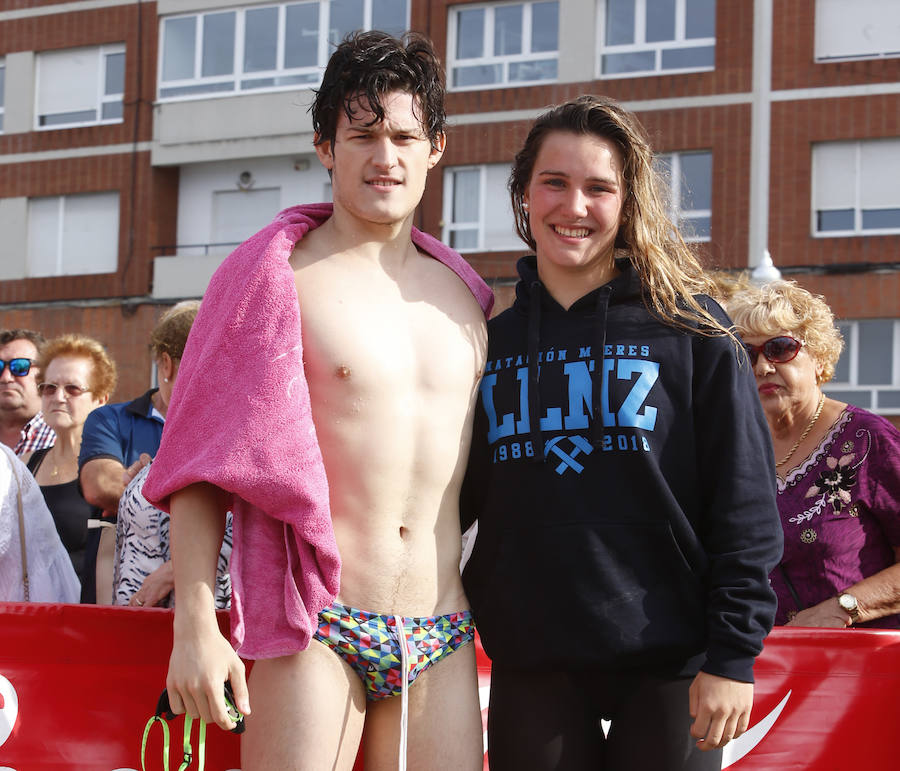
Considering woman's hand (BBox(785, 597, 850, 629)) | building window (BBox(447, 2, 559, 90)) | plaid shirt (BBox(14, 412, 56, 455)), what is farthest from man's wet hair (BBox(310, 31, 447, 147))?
building window (BBox(447, 2, 559, 90))

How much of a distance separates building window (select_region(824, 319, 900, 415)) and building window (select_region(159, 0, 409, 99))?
36.8 feet

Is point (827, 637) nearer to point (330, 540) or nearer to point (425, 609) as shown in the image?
point (425, 609)

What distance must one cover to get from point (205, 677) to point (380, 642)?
0.40 metres

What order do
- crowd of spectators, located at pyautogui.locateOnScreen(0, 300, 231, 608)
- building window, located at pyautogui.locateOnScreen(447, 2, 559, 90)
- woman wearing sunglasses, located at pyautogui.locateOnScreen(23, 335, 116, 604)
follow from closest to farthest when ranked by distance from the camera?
crowd of spectators, located at pyautogui.locateOnScreen(0, 300, 231, 608)
woman wearing sunglasses, located at pyautogui.locateOnScreen(23, 335, 116, 604)
building window, located at pyautogui.locateOnScreen(447, 2, 559, 90)

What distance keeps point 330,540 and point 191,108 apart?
22.8 m

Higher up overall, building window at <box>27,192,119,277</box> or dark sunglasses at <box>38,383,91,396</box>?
building window at <box>27,192,119,277</box>

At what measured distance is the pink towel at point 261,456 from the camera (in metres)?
2.64

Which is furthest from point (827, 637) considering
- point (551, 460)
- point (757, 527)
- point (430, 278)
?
point (430, 278)

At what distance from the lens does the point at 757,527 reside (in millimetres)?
2740

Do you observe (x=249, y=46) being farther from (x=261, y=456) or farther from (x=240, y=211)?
(x=261, y=456)

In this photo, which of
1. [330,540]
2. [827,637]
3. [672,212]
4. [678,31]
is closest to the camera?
[330,540]

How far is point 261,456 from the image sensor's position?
2.64m

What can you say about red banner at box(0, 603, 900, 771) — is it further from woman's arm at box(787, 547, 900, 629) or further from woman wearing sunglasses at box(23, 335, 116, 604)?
Answer: woman wearing sunglasses at box(23, 335, 116, 604)

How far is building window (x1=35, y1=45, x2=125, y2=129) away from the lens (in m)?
25.2
